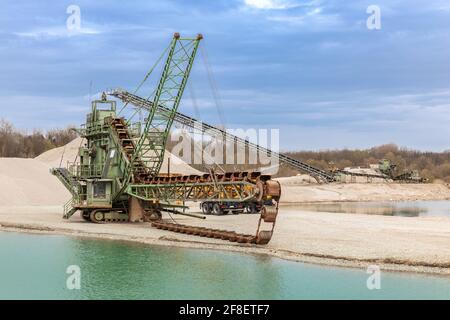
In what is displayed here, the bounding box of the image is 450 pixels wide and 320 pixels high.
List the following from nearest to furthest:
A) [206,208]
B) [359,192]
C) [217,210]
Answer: [217,210] < [206,208] < [359,192]

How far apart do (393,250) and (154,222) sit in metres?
15.7

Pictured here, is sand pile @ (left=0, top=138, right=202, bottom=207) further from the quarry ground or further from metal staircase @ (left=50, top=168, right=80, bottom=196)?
metal staircase @ (left=50, top=168, right=80, bottom=196)

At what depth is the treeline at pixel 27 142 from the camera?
109694 mm

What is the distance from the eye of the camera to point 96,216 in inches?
1478

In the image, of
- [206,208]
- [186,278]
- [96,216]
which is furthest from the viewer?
[206,208]

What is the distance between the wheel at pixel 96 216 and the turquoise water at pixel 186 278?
11579 mm

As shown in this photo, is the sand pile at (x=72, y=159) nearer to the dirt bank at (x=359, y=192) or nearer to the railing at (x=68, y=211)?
the dirt bank at (x=359, y=192)

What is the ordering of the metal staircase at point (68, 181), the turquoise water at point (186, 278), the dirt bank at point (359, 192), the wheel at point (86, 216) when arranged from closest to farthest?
1. the turquoise water at point (186, 278)
2. the wheel at point (86, 216)
3. the metal staircase at point (68, 181)
4. the dirt bank at point (359, 192)

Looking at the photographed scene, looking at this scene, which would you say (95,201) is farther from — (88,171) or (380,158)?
(380,158)

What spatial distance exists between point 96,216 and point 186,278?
756 inches

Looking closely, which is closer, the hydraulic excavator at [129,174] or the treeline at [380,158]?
the hydraulic excavator at [129,174]

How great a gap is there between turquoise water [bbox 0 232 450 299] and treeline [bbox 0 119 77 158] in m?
89.9

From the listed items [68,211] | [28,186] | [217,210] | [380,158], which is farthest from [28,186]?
[380,158]

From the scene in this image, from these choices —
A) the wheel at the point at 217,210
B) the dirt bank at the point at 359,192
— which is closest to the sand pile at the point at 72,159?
the dirt bank at the point at 359,192
